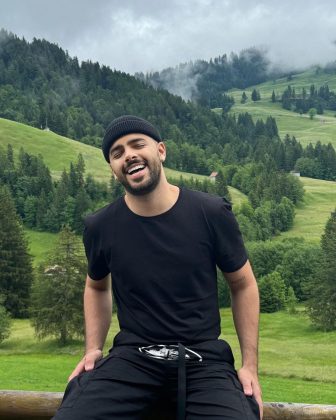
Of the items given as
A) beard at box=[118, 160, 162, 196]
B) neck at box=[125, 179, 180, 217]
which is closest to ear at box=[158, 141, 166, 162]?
beard at box=[118, 160, 162, 196]

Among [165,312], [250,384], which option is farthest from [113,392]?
[250,384]

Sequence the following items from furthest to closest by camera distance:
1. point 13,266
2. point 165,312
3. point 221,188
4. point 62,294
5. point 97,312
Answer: point 221,188
point 13,266
point 62,294
point 97,312
point 165,312

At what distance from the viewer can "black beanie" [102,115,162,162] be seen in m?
5.50

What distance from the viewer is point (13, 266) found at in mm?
81562

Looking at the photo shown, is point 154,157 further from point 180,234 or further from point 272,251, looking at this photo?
point 272,251

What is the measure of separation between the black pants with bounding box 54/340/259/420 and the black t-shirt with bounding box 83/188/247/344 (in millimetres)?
237

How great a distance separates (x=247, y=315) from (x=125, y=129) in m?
2.32

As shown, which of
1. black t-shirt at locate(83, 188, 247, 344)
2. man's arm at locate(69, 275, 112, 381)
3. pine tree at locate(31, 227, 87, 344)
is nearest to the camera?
black t-shirt at locate(83, 188, 247, 344)

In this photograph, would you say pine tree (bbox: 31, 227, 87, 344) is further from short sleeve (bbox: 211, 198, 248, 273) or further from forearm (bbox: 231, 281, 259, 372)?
short sleeve (bbox: 211, 198, 248, 273)

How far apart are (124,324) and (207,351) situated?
3.05 feet

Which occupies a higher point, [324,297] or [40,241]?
[40,241]

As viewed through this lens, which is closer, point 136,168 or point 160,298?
point 160,298

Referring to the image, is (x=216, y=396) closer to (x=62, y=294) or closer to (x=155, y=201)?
(x=155, y=201)

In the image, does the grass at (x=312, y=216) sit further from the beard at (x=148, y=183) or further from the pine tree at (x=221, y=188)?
the beard at (x=148, y=183)
